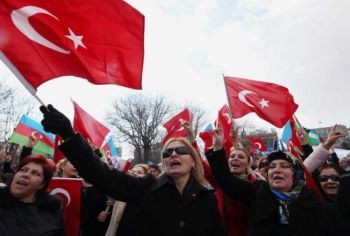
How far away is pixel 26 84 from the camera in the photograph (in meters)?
2.55

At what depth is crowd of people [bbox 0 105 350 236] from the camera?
2.21 metres

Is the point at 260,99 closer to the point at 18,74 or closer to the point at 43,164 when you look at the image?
the point at 43,164

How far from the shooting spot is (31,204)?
2.77 m

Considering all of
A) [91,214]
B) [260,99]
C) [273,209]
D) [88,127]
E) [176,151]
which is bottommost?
[91,214]

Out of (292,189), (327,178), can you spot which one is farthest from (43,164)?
(327,178)

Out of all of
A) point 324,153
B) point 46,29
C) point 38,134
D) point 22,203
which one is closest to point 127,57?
point 46,29

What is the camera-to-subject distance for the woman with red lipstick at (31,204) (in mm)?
2540

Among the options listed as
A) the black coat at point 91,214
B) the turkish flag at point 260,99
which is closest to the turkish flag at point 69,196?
the black coat at point 91,214

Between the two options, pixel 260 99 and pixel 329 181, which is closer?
pixel 329 181

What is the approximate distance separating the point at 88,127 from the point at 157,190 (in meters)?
3.63

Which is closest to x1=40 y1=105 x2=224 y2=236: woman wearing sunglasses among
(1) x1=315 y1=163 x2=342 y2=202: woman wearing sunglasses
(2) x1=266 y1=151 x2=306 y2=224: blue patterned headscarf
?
(2) x1=266 y1=151 x2=306 y2=224: blue patterned headscarf

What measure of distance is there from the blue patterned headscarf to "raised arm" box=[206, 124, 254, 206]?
1.10 feet

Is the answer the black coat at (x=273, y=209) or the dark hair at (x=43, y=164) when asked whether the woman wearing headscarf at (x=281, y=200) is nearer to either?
the black coat at (x=273, y=209)

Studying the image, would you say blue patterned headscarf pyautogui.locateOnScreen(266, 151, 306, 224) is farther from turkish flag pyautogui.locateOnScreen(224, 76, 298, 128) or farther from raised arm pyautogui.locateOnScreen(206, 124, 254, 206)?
turkish flag pyautogui.locateOnScreen(224, 76, 298, 128)
